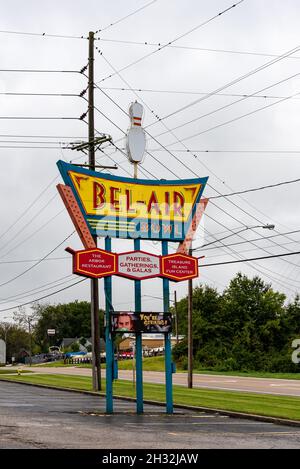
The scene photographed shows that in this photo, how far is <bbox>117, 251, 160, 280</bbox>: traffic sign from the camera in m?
20.8

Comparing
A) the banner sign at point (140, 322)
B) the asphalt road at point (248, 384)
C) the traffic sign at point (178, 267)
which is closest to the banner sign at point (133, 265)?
the traffic sign at point (178, 267)

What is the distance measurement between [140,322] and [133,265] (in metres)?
1.74

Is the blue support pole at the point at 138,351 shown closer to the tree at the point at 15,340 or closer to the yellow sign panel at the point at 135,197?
the yellow sign panel at the point at 135,197

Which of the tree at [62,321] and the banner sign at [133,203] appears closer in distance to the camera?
the banner sign at [133,203]

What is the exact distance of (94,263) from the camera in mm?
20250

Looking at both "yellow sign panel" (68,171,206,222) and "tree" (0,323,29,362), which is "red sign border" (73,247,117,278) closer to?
"yellow sign panel" (68,171,206,222)

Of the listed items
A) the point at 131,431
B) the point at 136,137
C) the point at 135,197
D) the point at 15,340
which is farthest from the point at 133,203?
the point at 15,340

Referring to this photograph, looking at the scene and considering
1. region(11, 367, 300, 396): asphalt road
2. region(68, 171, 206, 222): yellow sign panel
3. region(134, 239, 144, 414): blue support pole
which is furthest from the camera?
region(11, 367, 300, 396): asphalt road

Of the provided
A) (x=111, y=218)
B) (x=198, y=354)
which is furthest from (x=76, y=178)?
(x=198, y=354)

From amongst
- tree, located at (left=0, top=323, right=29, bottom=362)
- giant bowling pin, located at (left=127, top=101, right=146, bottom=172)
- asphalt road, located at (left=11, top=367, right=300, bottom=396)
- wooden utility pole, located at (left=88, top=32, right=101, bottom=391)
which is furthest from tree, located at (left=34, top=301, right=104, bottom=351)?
giant bowling pin, located at (left=127, top=101, right=146, bottom=172)

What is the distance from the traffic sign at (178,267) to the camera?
21.5 metres

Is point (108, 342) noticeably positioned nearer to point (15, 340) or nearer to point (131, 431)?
point (131, 431)

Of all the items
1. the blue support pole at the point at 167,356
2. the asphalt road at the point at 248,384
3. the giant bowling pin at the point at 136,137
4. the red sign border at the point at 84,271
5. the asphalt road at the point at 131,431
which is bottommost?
the asphalt road at the point at 248,384

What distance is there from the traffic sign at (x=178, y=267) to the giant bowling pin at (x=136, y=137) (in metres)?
3.45
